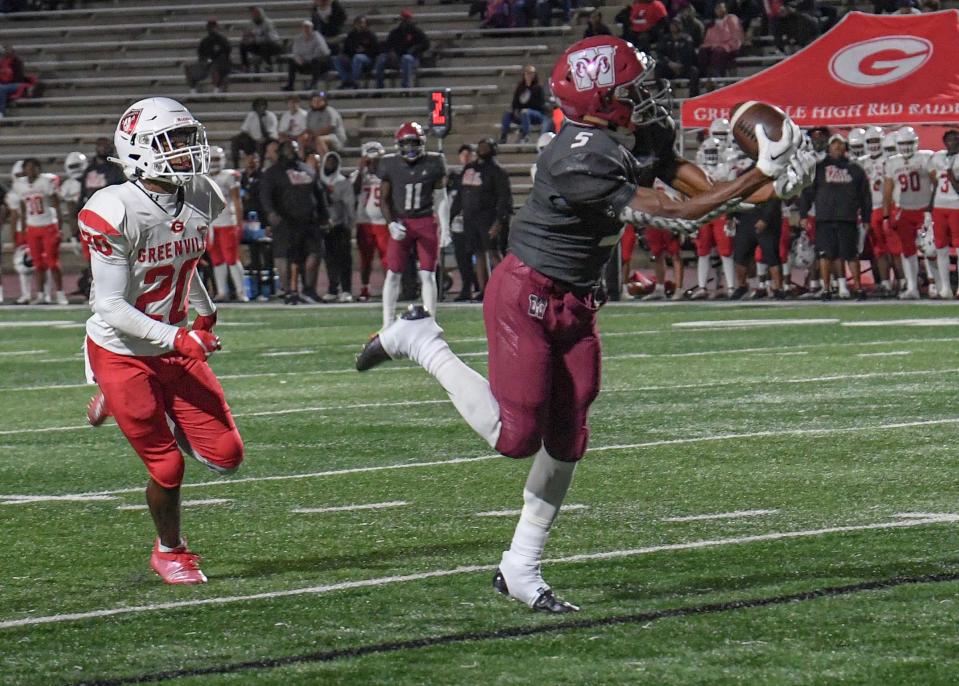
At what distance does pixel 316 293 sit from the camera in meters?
21.4

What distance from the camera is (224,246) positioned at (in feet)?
69.5

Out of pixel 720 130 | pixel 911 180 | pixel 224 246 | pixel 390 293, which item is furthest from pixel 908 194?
pixel 224 246

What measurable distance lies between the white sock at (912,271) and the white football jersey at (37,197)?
9.85 meters

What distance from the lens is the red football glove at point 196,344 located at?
5.53 m

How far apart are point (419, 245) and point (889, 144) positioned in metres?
5.89

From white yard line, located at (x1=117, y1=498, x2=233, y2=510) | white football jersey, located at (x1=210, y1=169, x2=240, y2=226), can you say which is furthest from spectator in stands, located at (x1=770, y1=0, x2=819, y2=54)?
white yard line, located at (x1=117, y1=498, x2=233, y2=510)

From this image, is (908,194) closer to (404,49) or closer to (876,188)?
(876,188)

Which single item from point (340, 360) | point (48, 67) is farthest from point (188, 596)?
point (48, 67)

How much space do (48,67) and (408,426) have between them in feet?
74.6

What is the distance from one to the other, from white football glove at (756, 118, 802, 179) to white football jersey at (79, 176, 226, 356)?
216 centimetres

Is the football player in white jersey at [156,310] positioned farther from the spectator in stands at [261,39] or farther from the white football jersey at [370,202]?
the spectator in stands at [261,39]

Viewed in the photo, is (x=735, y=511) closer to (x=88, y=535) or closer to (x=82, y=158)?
(x=88, y=535)

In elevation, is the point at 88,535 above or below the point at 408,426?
above

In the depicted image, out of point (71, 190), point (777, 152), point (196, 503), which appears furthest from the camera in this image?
point (71, 190)
